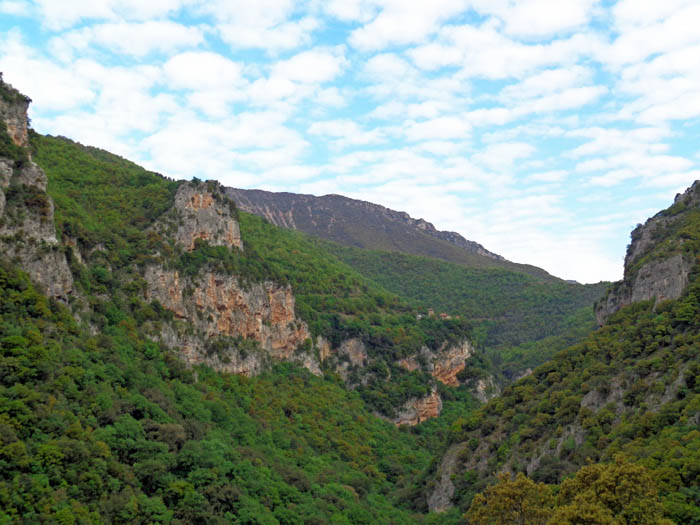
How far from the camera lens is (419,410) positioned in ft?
301

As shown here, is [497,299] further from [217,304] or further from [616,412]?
[616,412]

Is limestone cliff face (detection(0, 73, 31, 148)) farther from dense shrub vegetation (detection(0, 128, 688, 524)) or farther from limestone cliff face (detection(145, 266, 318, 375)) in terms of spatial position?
limestone cliff face (detection(145, 266, 318, 375))

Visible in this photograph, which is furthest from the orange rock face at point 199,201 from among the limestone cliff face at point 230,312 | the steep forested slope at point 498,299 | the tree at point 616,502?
the steep forested slope at point 498,299

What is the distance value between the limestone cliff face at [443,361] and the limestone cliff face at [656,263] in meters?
34.8

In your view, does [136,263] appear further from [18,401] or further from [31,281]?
[18,401]

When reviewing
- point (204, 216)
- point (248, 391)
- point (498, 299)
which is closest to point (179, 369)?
point (248, 391)

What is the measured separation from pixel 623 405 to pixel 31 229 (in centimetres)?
4536

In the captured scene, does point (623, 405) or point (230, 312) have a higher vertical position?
point (230, 312)

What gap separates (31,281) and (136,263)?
18.1 m

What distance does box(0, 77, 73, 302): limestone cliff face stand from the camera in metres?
45.0

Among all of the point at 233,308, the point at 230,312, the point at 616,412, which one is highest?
the point at 233,308

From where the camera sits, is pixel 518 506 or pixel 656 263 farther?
pixel 656 263

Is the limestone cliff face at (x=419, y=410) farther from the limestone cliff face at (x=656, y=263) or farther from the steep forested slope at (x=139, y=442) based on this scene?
the limestone cliff face at (x=656, y=263)

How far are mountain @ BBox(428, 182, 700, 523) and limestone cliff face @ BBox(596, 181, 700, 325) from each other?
13 cm
